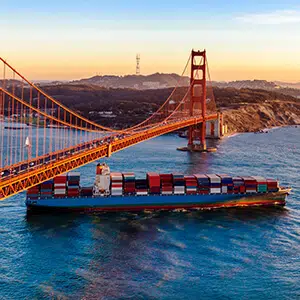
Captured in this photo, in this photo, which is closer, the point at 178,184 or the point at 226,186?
the point at 178,184

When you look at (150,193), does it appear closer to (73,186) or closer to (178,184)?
(178,184)

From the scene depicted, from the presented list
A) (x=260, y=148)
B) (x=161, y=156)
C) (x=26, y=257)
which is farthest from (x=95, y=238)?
(x=260, y=148)

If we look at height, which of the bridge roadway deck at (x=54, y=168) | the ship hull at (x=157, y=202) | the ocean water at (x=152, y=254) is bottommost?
the ocean water at (x=152, y=254)

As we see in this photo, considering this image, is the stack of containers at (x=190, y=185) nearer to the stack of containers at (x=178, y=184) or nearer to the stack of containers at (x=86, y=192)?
the stack of containers at (x=178, y=184)

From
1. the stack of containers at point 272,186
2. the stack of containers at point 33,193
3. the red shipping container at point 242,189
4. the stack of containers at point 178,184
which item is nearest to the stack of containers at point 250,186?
the red shipping container at point 242,189

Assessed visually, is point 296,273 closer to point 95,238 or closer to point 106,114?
point 95,238

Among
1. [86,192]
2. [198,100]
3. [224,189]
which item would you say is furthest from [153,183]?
[198,100]

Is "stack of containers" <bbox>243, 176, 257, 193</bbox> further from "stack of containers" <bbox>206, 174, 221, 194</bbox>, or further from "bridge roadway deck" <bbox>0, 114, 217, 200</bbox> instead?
"bridge roadway deck" <bbox>0, 114, 217, 200</bbox>
